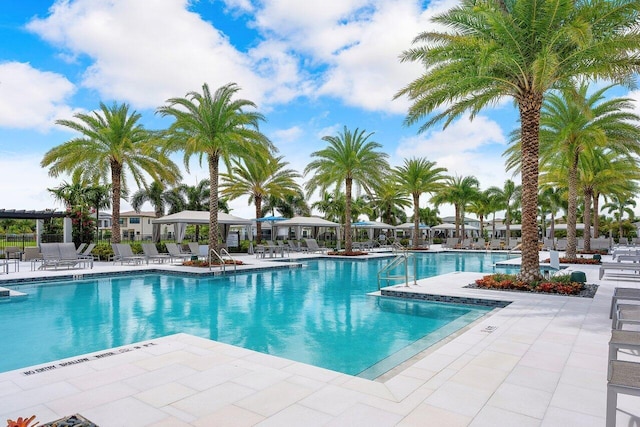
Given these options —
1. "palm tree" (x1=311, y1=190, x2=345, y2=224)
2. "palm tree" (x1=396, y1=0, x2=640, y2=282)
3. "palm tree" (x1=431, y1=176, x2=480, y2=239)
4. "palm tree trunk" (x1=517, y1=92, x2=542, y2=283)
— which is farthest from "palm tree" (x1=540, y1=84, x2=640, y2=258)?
"palm tree" (x1=311, y1=190, x2=345, y2=224)

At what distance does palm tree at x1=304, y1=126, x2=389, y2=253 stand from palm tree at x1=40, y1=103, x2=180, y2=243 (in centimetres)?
940

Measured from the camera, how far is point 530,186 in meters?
11.4

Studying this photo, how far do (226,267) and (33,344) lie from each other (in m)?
10.7

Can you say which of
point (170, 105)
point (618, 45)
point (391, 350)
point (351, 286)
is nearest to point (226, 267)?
point (351, 286)

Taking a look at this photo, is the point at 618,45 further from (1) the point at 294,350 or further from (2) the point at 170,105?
(2) the point at 170,105

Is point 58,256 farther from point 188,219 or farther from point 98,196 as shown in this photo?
point 98,196

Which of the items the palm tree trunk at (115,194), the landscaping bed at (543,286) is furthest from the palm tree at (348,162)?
the landscaping bed at (543,286)

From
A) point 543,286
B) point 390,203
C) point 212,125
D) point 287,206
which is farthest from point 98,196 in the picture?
point 543,286

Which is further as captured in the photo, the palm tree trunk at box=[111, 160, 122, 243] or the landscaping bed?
the palm tree trunk at box=[111, 160, 122, 243]

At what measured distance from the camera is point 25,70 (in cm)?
1338

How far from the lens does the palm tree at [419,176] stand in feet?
107

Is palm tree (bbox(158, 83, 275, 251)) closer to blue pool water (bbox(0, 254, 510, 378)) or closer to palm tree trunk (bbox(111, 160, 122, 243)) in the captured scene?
palm tree trunk (bbox(111, 160, 122, 243))

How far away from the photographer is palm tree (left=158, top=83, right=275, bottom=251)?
17.9 meters

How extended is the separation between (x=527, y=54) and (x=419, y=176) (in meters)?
22.0
